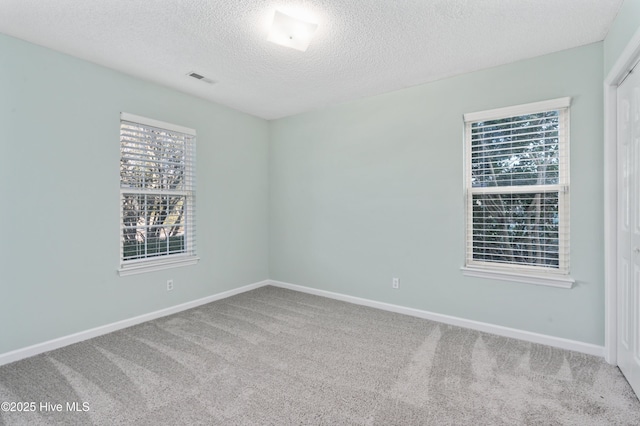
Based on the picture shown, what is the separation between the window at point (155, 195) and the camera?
3174 mm

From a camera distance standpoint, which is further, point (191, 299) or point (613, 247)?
point (191, 299)

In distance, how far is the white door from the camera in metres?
1.99

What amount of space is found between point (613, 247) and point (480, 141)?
1.38m

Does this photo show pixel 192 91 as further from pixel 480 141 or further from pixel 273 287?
pixel 480 141

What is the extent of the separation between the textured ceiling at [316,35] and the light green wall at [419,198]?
300 mm

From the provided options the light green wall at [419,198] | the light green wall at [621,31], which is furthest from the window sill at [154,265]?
the light green wall at [621,31]

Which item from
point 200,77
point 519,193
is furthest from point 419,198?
point 200,77

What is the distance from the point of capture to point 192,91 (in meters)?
3.60

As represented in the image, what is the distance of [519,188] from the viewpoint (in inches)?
113

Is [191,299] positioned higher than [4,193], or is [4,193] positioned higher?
[4,193]

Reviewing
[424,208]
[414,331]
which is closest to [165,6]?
[424,208]

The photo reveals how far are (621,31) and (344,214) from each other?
9.41 feet

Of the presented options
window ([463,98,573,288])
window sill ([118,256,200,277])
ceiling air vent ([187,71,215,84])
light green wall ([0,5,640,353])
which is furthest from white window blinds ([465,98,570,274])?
window sill ([118,256,200,277])

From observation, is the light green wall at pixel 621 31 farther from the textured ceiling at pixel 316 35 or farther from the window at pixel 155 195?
the window at pixel 155 195
